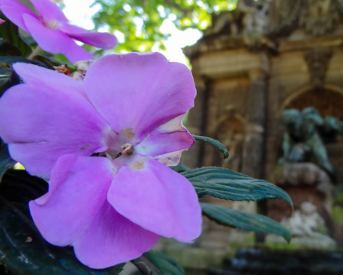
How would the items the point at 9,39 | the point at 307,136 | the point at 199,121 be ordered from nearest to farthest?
the point at 9,39 < the point at 307,136 < the point at 199,121

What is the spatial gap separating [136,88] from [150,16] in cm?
1028

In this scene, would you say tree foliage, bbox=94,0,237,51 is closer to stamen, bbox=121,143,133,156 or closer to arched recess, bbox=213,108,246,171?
arched recess, bbox=213,108,246,171

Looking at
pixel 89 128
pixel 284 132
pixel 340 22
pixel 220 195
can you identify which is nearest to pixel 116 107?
pixel 89 128

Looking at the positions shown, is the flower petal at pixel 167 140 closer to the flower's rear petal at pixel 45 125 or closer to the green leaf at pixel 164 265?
the flower's rear petal at pixel 45 125

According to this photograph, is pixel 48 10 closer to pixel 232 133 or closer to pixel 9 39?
pixel 9 39

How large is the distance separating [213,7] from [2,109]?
11.4 m

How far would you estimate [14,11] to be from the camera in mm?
511

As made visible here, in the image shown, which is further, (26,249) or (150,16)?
(150,16)

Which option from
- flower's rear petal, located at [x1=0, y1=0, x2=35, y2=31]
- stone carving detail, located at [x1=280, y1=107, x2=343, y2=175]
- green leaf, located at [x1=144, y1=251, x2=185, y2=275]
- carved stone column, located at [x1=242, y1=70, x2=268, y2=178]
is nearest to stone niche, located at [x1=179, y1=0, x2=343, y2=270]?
carved stone column, located at [x1=242, y1=70, x2=268, y2=178]

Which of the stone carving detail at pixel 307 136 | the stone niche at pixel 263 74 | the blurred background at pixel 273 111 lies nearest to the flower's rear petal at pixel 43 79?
the blurred background at pixel 273 111

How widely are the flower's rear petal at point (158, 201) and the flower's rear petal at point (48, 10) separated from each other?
0.78 ft

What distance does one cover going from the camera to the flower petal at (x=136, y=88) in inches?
15.9

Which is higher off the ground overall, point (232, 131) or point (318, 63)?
point (318, 63)

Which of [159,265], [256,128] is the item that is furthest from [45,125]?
[256,128]
